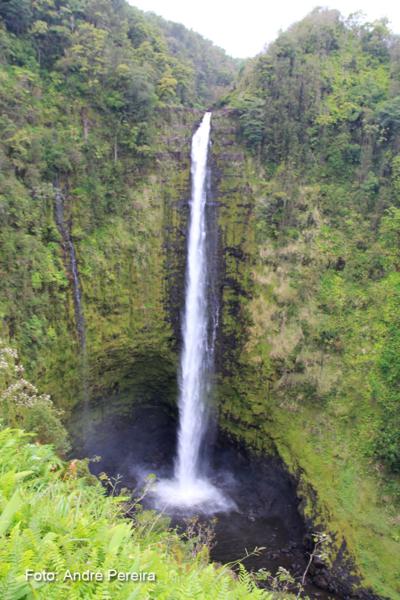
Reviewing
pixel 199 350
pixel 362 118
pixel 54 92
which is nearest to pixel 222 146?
pixel 362 118

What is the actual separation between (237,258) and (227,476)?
918 cm

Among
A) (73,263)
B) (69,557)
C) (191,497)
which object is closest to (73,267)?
(73,263)

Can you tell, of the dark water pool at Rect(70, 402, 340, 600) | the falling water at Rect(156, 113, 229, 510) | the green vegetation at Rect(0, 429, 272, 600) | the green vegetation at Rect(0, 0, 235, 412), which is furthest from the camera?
the falling water at Rect(156, 113, 229, 510)

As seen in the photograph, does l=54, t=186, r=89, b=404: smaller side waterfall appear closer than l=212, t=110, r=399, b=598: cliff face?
No

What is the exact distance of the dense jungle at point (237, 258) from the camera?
514 inches

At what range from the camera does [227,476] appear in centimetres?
1683

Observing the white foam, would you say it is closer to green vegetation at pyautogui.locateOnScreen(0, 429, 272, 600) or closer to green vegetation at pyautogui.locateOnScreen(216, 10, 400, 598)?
green vegetation at pyautogui.locateOnScreen(216, 10, 400, 598)

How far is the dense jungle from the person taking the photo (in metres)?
13.1

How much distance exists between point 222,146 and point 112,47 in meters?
6.55

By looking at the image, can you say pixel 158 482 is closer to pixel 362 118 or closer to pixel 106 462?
pixel 106 462

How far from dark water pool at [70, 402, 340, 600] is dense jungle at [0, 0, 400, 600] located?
9cm

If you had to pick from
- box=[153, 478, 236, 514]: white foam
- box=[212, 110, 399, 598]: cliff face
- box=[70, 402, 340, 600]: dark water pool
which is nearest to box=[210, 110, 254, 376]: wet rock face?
box=[212, 110, 399, 598]: cliff face

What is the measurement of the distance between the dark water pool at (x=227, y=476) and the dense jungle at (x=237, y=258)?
0.31 feet

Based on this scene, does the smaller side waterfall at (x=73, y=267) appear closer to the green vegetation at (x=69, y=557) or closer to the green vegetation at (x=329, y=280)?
the green vegetation at (x=329, y=280)
